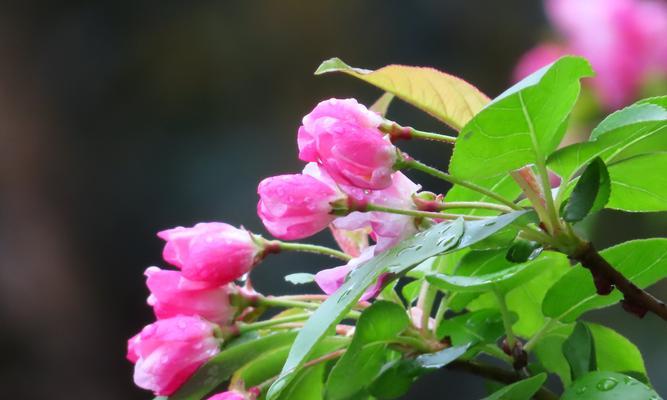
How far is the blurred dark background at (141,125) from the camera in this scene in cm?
276

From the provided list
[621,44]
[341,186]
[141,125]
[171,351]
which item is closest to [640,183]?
[341,186]

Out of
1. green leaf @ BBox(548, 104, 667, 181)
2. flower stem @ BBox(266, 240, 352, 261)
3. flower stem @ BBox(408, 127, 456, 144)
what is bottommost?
flower stem @ BBox(266, 240, 352, 261)

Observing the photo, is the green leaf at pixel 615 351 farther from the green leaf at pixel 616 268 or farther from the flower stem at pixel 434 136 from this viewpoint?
the flower stem at pixel 434 136

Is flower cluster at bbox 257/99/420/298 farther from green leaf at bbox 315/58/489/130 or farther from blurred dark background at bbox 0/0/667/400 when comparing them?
blurred dark background at bbox 0/0/667/400

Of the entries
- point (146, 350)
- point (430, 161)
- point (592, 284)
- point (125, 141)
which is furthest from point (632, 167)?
point (125, 141)

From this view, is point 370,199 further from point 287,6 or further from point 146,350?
point 287,6

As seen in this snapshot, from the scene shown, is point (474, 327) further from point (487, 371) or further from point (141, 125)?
point (141, 125)

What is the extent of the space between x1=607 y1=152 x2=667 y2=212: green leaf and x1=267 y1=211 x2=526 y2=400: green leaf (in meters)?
0.09

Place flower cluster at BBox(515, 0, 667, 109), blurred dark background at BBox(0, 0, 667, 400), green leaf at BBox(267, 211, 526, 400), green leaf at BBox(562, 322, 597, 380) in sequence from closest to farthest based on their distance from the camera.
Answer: green leaf at BBox(267, 211, 526, 400), green leaf at BBox(562, 322, 597, 380), flower cluster at BBox(515, 0, 667, 109), blurred dark background at BBox(0, 0, 667, 400)

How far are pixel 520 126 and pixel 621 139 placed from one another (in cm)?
5

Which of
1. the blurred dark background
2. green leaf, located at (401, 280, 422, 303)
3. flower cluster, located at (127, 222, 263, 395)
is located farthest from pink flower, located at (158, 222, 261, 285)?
the blurred dark background

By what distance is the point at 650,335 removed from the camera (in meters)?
2.49

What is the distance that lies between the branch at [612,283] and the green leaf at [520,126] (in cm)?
5

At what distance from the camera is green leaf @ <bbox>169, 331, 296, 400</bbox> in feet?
1.74
